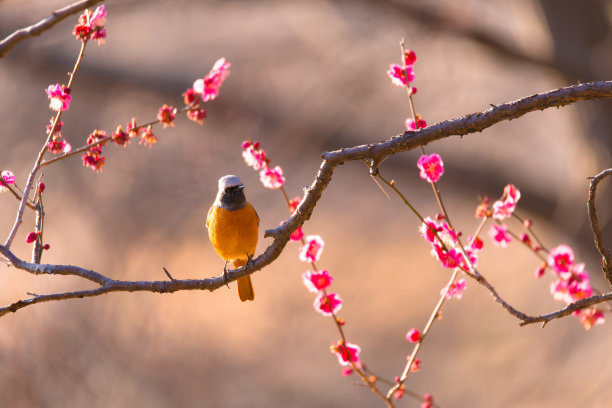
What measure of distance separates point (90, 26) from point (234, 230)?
0.71 metres

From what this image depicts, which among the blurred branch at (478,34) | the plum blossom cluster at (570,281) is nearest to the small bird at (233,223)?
the plum blossom cluster at (570,281)

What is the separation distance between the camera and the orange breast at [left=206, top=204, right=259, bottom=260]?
189cm

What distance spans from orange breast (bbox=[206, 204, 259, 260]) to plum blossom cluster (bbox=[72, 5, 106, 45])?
2.06ft

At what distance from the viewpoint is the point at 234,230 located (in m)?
1.89

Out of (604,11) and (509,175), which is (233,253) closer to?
(509,175)

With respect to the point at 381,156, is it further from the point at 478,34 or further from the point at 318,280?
the point at 478,34

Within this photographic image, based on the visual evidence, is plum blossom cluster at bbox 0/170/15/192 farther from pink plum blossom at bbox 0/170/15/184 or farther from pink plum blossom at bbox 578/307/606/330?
Answer: pink plum blossom at bbox 578/307/606/330

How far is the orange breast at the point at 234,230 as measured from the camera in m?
1.89

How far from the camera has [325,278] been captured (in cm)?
177

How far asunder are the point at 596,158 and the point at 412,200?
7.94 feet

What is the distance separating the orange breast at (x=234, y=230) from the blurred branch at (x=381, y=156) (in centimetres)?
53

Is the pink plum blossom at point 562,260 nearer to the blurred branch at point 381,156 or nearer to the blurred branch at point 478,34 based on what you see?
the blurred branch at point 381,156

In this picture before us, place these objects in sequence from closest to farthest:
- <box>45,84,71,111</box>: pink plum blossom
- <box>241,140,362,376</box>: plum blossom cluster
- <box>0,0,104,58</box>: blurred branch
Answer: <box>0,0,104,58</box>: blurred branch < <box>45,84,71,111</box>: pink plum blossom < <box>241,140,362,376</box>: plum blossom cluster

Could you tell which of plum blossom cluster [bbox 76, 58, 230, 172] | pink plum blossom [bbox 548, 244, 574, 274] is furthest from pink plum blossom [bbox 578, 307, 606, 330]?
plum blossom cluster [bbox 76, 58, 230, 172]
